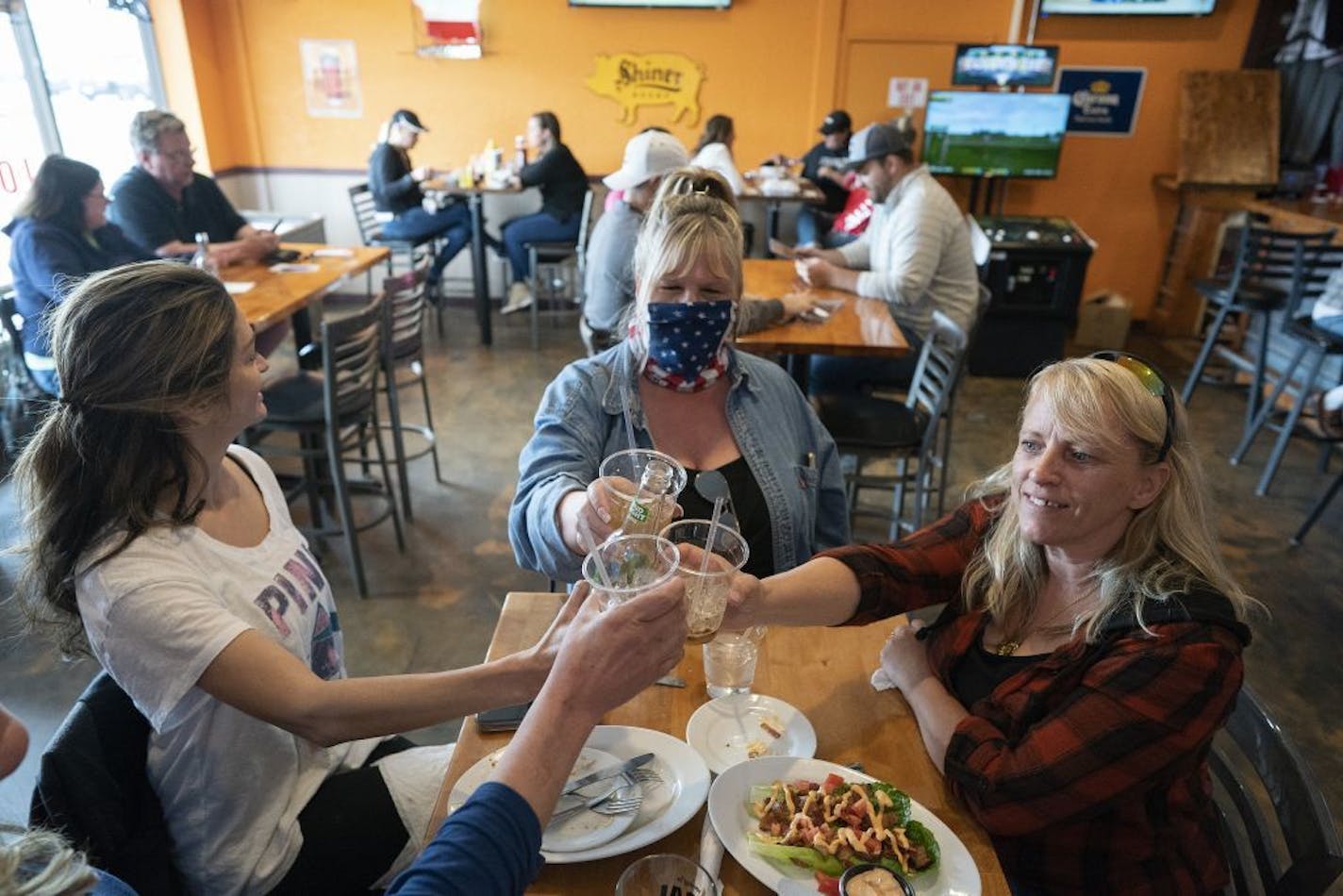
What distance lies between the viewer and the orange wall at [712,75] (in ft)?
20.4

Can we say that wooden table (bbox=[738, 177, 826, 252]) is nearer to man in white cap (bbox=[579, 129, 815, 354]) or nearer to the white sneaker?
the white sneaker

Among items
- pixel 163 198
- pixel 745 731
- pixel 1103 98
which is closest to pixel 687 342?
pixel 745 731

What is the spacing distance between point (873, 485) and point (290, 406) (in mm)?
2228

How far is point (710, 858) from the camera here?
1037 mm

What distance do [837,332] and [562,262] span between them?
3.34m

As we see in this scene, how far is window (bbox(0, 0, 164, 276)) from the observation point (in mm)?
4617

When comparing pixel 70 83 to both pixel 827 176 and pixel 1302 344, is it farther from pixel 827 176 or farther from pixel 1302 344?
pixel 1302 344

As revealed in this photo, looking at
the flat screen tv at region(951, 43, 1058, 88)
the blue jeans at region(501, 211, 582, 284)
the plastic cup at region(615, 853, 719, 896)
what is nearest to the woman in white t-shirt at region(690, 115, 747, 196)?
the blue jeans at region(501, 211, 582, 284)

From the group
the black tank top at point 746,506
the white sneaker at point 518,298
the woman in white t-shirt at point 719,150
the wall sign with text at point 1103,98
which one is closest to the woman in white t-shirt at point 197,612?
the black tank top at point 746,506

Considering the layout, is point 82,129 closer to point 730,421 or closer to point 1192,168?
point 730,421

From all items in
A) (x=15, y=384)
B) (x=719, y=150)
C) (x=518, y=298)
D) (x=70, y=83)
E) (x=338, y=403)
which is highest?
(x=70, y=83)

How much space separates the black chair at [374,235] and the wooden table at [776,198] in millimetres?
2396

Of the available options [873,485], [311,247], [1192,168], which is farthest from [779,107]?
[873,485]

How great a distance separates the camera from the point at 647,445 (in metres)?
1.75
